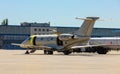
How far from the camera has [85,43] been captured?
6812 cm

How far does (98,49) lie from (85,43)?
15.2 feet

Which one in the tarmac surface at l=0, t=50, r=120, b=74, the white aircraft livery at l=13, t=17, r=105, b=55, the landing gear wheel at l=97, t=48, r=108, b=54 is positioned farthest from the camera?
the landing gear wheel at l=97, t=48, r=108, b=54

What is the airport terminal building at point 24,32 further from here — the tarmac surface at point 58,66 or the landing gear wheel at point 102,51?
the tarmac surface at point 58,66

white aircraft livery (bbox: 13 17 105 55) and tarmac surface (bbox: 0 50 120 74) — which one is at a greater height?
white aircraft livery (bbox: 13 17 105 55)

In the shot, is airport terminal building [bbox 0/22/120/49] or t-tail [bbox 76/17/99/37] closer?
t-tail [bbox 76/17/99/37]

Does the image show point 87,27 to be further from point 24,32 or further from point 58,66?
point 24,32

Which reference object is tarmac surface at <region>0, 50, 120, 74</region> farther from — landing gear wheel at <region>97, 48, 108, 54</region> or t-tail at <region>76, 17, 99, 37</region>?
landing gear wheel at <region>97, 48, 108, 54</region>

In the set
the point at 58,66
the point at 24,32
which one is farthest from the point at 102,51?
the point at 24,32

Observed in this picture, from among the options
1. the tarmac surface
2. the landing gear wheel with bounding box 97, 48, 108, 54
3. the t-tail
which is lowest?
the landing gear wheel with bounding box 97, 48, 108, 54

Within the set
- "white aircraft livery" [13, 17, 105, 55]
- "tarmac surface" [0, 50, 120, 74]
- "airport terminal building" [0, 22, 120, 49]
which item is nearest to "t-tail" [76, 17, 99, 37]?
"white aircraft livery" [13, 17, 105, 55]

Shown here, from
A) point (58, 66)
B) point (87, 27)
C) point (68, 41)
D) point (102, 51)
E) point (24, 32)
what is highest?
point (87, 27)

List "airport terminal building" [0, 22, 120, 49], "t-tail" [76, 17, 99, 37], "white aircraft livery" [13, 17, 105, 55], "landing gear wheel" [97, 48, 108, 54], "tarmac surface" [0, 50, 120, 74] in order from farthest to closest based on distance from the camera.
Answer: "airport terminal building" [0, 22, 120, 49], "landing gear wheel" [97, 48, 108, 54], "t-tail" [76, 17, 99, 37], "white aircraft livery" [13, 17, 105, 55], "tarmac surface" [0, 50, 120, 74]

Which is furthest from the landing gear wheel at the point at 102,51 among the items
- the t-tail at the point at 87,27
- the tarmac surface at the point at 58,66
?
the tarmac surface at the point at 58,66

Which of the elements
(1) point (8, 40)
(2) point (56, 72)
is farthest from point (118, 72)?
(1) point (8, 40)
